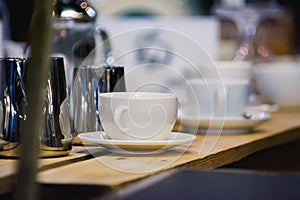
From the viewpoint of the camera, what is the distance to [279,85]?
76.9 inches

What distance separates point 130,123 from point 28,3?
6.12ft

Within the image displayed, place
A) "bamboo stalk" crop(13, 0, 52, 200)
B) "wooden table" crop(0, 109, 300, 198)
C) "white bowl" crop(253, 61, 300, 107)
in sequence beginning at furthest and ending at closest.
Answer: "white bowl" crop(253, 61, 300, 107), "wooden table" crop(0, 109, 300, 198), "bamboo stalk" crop(13, 0, 52, 200)

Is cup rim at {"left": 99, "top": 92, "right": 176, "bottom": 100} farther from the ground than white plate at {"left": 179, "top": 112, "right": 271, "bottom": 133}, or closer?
farther from the ground

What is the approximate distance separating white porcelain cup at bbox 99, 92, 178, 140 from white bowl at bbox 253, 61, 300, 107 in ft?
3.40

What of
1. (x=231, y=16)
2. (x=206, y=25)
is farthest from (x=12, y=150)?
(x=231, y=16)

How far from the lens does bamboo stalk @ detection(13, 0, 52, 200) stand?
0.41m

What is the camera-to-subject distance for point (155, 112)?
939 mm

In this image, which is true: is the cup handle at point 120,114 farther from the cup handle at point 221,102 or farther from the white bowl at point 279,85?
the white bowl at point 279,85

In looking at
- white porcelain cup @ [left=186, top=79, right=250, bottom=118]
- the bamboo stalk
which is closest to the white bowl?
white porcelain cup @ [left=186, top=79, right=250, bottom=118]

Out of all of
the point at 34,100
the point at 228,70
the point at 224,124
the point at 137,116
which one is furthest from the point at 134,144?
the point at 228,70

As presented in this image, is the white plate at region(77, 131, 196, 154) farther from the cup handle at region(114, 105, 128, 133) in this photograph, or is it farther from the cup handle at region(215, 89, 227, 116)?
the cup handle at region(215, 89, 227, 116)

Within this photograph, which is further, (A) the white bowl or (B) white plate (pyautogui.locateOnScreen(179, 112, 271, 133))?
(A) the white bowl

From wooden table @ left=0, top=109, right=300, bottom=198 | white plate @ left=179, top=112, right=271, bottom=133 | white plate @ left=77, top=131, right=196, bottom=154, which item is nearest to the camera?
wooden table @ left=0, top=109, right=300, bottom=198

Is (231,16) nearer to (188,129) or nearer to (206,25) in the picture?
(206,25)
